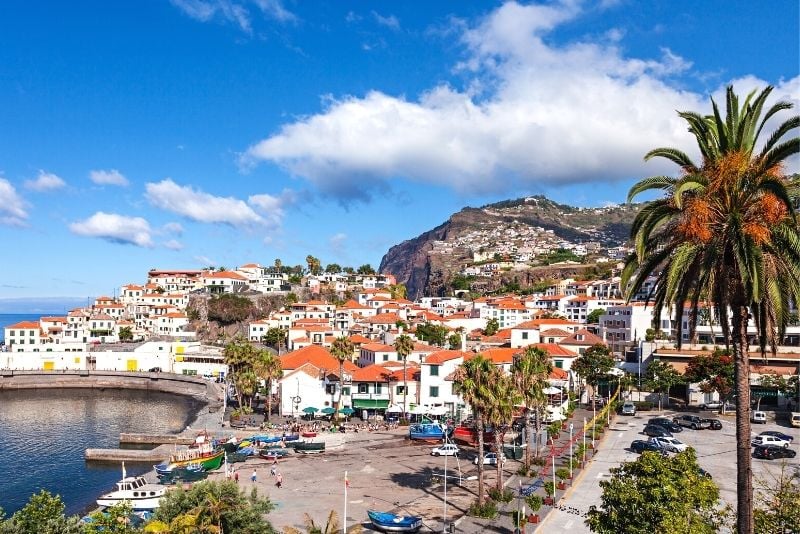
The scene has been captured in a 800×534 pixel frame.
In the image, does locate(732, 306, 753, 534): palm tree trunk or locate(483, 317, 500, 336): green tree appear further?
locate(483, 317, 500, 336): green tree

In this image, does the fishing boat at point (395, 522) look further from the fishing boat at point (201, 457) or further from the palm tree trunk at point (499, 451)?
the fishing boat at point (201, 457)

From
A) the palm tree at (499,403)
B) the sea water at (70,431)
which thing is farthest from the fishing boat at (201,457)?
the palm tree at (499,403)

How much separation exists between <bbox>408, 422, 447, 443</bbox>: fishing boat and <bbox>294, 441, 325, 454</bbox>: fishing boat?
8.86 metres

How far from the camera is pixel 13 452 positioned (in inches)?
2422

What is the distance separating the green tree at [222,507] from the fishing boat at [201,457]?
81.0ft

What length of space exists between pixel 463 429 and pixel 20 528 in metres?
41.2

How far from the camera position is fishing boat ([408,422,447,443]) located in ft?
185

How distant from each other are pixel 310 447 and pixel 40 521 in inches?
1355

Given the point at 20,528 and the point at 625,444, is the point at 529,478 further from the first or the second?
the point at 20,528

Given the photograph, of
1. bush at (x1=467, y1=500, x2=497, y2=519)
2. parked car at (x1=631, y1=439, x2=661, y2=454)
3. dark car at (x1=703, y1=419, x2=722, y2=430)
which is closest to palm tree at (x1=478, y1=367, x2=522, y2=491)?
bush at (x1=467, y1=500, x2=497, y2=519)

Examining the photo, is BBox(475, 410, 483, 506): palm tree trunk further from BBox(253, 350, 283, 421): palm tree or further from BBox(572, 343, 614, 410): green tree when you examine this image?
BBox(572, 343, 614, 410): green tree

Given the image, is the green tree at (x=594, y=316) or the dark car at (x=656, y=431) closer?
the dark car at (x=656, y=431)

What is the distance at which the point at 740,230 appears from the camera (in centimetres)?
1284

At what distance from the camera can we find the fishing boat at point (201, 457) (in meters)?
48.6
